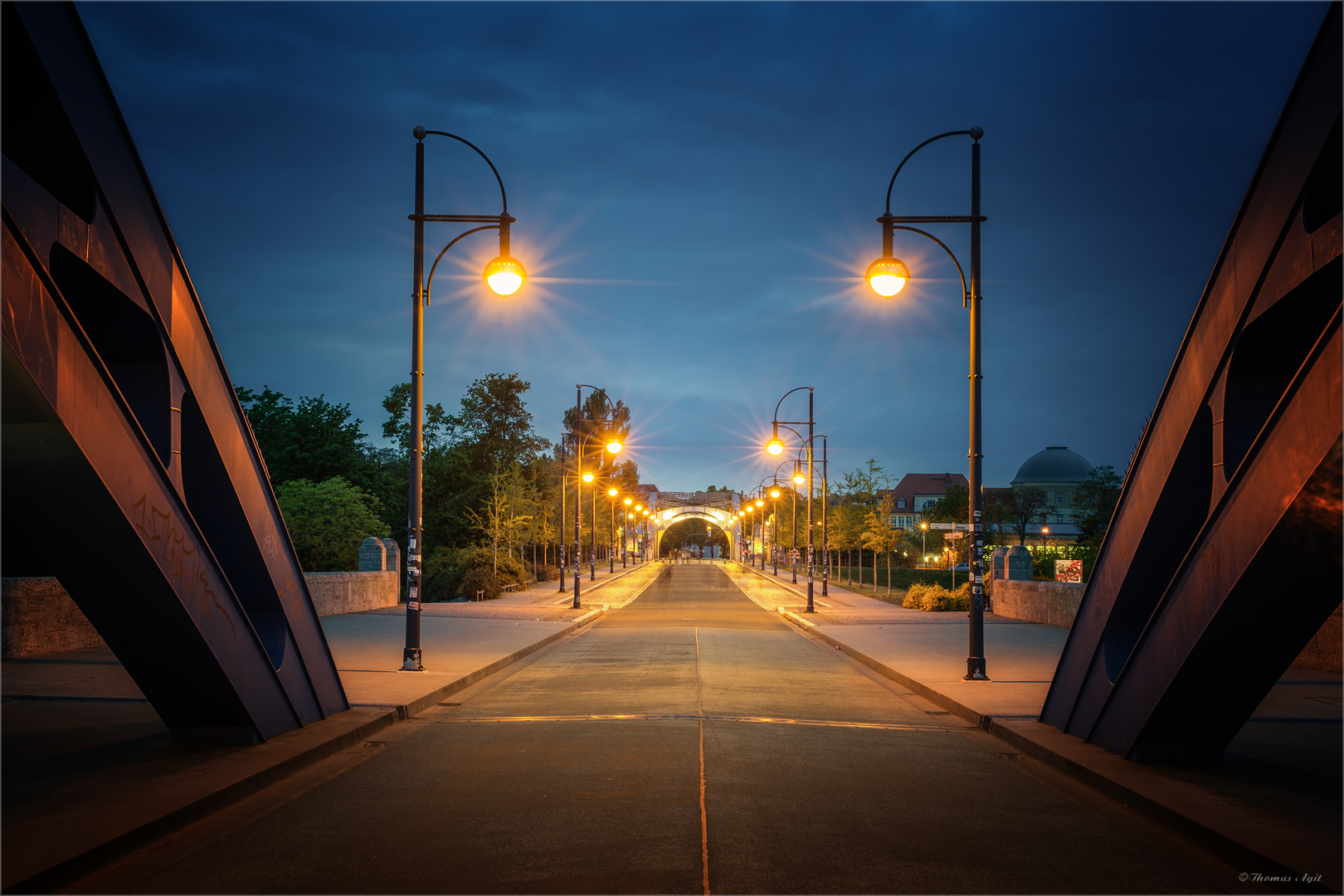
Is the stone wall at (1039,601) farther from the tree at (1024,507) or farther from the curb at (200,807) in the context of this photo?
the tree at (1024,507)

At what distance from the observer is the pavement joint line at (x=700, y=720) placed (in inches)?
425

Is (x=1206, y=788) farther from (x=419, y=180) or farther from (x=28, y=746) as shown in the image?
(x=419, y=180)

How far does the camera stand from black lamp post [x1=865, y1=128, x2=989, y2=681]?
551 inches

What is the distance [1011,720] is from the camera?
412 inches

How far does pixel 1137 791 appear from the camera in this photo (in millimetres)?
7133

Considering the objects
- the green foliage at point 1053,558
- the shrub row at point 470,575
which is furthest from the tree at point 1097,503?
the shrub row at point 470,575

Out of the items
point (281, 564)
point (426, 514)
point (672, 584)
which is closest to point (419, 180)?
point (281, 564)

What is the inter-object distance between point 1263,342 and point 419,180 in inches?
478

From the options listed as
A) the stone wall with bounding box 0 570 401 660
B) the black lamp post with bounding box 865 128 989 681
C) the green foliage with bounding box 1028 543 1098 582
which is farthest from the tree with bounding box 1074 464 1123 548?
the stone wall with bounding box 0 570 401 660

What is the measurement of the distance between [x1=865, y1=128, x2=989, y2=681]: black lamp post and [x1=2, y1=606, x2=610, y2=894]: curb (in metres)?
7.80

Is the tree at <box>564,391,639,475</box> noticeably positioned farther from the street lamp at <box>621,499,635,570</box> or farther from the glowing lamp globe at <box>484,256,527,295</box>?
the glowing lamp globe at <box>484,256,527,295</box>

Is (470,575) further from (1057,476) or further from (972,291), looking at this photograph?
(1057,476)

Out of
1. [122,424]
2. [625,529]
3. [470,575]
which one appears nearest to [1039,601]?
[470,575]

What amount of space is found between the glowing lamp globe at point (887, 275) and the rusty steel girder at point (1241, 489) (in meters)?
6.07
